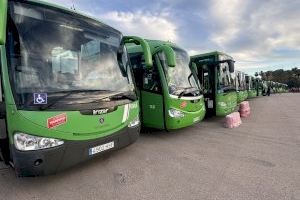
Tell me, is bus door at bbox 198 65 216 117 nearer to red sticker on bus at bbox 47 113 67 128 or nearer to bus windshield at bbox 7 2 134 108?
bus windshield at bbox 7 2 134 108

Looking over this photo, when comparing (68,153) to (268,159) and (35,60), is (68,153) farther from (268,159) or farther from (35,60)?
(268,159)

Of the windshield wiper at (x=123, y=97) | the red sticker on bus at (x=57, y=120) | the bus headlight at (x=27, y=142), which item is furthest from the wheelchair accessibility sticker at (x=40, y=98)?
the windshield wiper at (x=123, y=97)

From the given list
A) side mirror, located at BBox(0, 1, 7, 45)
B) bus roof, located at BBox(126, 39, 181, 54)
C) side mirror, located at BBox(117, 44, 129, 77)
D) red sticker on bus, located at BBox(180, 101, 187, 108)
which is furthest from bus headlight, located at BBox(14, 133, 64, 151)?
bus roof, located at BBox(126, 39, 181, 54)

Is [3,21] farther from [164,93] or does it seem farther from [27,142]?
[164,93]

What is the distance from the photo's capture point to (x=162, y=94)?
7.08 m

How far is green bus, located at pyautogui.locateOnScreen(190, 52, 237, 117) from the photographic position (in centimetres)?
993

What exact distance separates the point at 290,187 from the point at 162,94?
384 centimetres

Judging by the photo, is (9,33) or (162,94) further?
(162,94)

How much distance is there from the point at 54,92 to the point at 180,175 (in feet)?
8.18

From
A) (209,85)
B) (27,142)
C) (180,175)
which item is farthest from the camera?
(209,85)

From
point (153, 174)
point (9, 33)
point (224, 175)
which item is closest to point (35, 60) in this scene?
point (9, 33)

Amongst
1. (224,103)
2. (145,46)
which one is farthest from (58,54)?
(224,103)

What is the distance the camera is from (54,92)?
4020 mm

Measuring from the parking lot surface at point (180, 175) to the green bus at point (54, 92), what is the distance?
474mm
